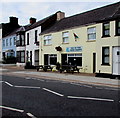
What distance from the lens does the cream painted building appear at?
43.0 feet

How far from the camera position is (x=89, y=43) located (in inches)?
658

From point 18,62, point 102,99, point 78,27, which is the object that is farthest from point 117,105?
point 18,62

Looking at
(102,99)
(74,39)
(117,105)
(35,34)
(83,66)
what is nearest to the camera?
(117,105)

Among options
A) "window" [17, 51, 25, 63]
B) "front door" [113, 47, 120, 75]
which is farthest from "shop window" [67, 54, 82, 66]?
"window" [17, 51, 25, 63]

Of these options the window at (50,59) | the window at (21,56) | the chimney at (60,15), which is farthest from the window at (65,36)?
the window at (21,56)

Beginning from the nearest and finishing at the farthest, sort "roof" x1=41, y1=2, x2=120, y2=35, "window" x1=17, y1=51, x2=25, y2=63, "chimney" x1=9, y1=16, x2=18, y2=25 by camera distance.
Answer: "roof" x1=41, y1=2, x2=120, y2=35 < "window" x1=17, y1=51, x2=25, y2=63 < "chimney" x1=9, y1=16, x2=18, y2=25

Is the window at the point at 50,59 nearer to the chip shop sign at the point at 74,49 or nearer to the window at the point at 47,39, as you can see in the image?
the window at the point at 47,39

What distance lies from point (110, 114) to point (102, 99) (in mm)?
1765

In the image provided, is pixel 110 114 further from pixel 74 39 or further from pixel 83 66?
pixel 74 39

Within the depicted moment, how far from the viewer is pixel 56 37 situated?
21.1m

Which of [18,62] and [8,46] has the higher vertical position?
[8,46]

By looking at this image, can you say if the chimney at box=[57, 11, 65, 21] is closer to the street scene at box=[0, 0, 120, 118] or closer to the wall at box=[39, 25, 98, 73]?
the street scene at box=[0, 0, 120, 118]

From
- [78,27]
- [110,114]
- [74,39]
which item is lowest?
[110,114]

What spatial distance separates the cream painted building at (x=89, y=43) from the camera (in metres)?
13.1
